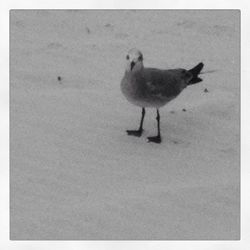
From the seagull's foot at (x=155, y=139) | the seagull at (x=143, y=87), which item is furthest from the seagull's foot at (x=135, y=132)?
the seagull's foot at (x=155, y=139)

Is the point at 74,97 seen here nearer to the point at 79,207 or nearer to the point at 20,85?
the point at 20,85

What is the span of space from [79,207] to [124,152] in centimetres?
96

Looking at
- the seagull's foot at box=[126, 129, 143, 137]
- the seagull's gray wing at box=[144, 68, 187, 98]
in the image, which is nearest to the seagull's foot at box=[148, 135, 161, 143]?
the seagull's foot at box=[126, 129, 143, 137]

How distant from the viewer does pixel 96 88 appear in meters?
6.23

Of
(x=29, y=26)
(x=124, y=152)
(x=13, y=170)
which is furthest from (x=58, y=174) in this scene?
(x=29, y=26)

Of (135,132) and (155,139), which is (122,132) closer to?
(135,132)

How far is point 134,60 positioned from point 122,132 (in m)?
0.74

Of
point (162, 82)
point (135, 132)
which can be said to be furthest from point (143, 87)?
point (135, 132)

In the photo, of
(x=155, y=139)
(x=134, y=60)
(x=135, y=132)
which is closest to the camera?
(x=134, y=60)

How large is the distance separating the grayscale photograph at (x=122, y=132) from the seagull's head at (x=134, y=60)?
11 mm

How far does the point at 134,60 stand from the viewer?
17.0 ft

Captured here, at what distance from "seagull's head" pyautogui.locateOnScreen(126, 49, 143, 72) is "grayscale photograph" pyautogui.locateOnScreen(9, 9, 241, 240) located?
1 centimetres

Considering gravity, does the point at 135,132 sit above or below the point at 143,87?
below

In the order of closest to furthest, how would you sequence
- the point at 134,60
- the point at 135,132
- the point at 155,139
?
the point at 134,60 < the point at 155,139 < the point at 135,132
